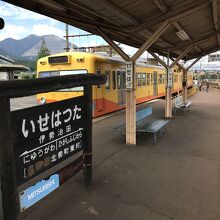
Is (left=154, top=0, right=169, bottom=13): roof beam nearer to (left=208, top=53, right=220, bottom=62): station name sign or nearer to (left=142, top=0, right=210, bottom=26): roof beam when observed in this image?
(left=142, top=0, right=210, bottom=26): roof beam

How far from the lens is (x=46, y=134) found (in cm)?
332

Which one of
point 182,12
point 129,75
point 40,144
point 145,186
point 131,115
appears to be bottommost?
point 145,186

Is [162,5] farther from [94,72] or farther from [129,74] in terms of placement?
[94,72]

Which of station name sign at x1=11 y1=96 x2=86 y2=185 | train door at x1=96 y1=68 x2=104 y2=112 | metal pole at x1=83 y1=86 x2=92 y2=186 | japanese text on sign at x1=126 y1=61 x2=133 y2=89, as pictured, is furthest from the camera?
train door at x1=96 y1=68 x2=104 y2=112

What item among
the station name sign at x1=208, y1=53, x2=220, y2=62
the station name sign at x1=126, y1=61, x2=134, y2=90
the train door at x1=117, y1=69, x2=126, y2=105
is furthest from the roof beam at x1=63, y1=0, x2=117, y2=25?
Answer: the station name sign at x1=208, y1=53, x2=220, y2=62

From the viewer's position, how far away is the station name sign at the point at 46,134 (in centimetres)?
294

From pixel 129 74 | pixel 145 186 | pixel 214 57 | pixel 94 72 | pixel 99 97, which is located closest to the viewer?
pixel 145 186

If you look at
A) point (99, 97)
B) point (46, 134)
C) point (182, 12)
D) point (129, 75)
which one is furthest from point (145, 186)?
point (99, 97)

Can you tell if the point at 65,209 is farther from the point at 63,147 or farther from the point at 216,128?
the point at 216,128

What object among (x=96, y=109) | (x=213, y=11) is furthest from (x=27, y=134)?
(x=96, y=109)

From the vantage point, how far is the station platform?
3.62 metres

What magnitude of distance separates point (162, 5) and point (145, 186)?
3.68 m

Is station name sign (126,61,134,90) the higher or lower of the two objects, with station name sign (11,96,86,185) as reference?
higher

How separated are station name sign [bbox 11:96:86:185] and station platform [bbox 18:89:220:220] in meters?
0.70
